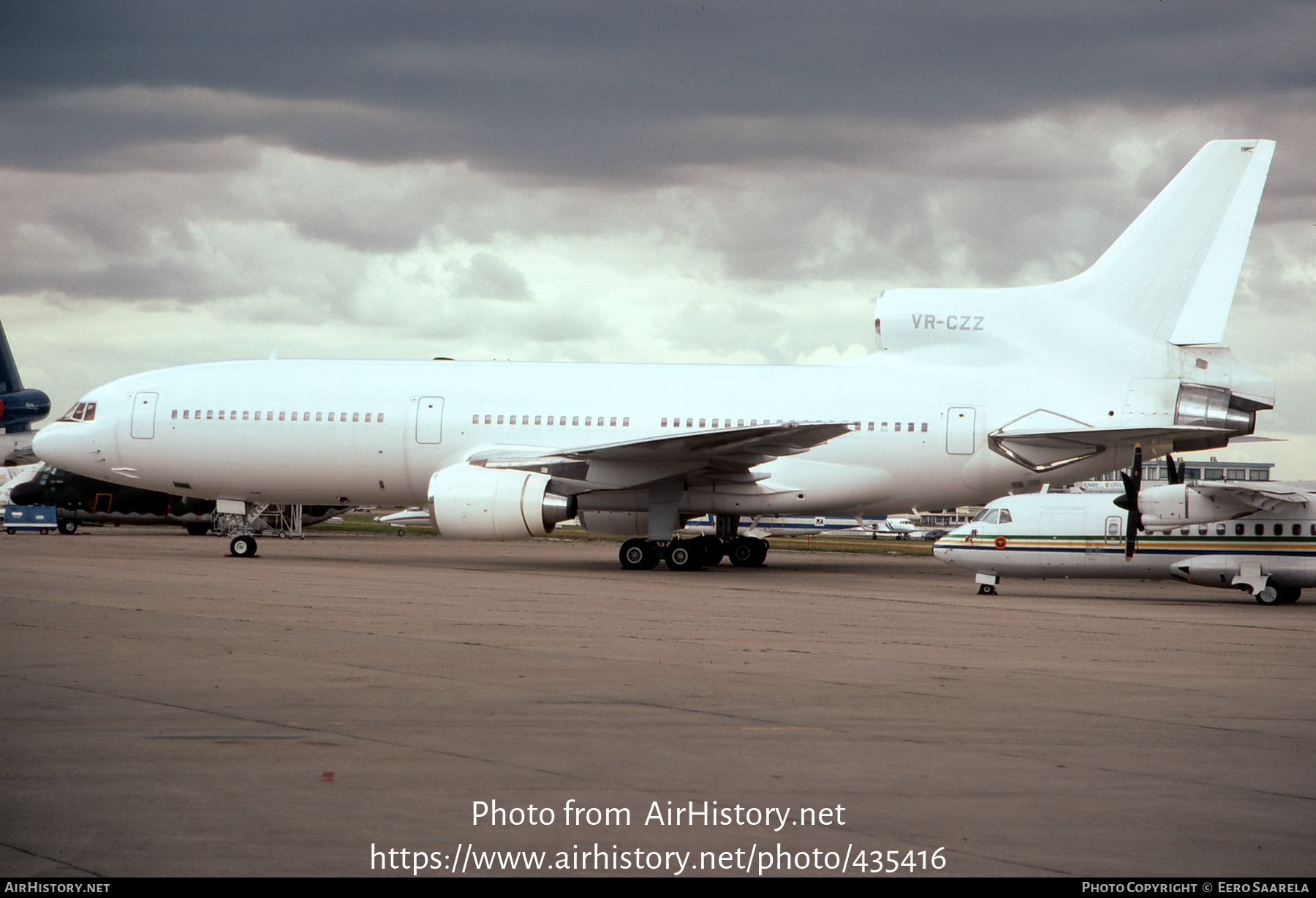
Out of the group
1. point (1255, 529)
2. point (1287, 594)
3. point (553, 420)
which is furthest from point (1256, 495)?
point (553, 420)

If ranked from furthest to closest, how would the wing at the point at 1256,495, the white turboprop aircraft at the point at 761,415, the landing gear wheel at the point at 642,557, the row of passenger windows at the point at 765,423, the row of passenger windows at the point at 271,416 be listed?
the row of passenger windows at the point at 271,416 < the landing gear wheel at the point at 642,557 < the row of passenger windows at the point at 765,423 < the white turboprop aircraft at the point at 761,415 < the wing at the point at 1256,495

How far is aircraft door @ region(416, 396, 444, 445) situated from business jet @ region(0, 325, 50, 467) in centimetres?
4599

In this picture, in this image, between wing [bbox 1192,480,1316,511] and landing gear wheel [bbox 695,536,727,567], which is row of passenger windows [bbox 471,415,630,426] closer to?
landing gear wheel [bbox 695,536,727,567]

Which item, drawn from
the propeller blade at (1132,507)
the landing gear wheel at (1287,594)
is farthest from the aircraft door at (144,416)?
the landing gear wheel at (1287,594)

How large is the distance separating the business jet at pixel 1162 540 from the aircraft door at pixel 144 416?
1849 cm

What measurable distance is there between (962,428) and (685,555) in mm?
6791

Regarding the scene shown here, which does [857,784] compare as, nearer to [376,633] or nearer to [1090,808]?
[1090,808]

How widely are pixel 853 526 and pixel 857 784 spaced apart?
85.4 m

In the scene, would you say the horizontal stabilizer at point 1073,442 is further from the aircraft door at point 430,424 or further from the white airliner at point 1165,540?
the aircraft door at point 430,424

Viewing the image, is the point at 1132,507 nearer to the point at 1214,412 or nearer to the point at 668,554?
the point at 1214,412

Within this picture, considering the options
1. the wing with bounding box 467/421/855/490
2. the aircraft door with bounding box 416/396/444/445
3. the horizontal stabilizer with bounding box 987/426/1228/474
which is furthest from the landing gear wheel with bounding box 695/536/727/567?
the horizontal stabilizer with bounding box 987/426/1228/474

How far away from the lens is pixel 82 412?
30.5 metres

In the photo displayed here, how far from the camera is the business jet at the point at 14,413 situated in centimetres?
6619

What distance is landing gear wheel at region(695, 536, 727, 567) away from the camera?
29.7m
